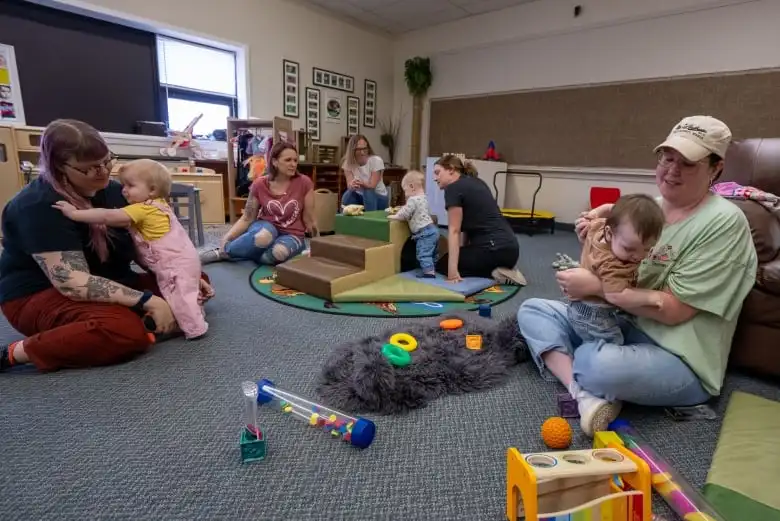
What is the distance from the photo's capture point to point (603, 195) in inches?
188

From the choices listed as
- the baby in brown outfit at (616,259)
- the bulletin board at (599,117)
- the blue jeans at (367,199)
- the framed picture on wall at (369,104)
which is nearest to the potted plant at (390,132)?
the framed picture on wall at (369,104)

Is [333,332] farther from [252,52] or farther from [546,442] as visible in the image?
[252,52]

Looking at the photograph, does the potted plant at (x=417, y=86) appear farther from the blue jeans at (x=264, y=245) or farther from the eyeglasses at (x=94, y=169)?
the eyeglasses at (x=94, y=169)

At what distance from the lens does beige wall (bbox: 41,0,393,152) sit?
4312mm

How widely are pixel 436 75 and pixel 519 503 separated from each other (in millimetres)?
6085

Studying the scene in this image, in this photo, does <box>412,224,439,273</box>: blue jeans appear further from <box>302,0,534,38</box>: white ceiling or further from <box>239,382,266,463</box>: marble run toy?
<box>302,0,534,38</box>: white ceiling

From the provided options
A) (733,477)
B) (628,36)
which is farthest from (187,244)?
(628,36)

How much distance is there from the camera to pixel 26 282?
1.49 meters

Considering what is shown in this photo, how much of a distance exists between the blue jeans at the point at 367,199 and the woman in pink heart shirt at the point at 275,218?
3.59ft

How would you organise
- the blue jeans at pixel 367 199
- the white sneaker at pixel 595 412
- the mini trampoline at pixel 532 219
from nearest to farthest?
the white sneaker at pixel 595 412
the blue jeans at pixel 367 199
the mini trampoline at pixel 532 219

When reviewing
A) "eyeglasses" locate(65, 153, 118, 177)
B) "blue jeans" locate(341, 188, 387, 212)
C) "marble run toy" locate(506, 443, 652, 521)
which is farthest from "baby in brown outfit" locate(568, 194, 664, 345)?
"blue jeans" locate(341, 188, 387, 212)

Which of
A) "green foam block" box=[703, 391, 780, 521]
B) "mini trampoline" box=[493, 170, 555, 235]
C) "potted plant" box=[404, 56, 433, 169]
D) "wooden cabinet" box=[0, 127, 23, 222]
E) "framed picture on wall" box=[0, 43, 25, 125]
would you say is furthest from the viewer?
"potted plant" box=[404, 56, 433, 169]

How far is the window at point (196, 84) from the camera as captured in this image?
462 cm

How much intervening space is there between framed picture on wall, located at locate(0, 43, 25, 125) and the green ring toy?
407cm
